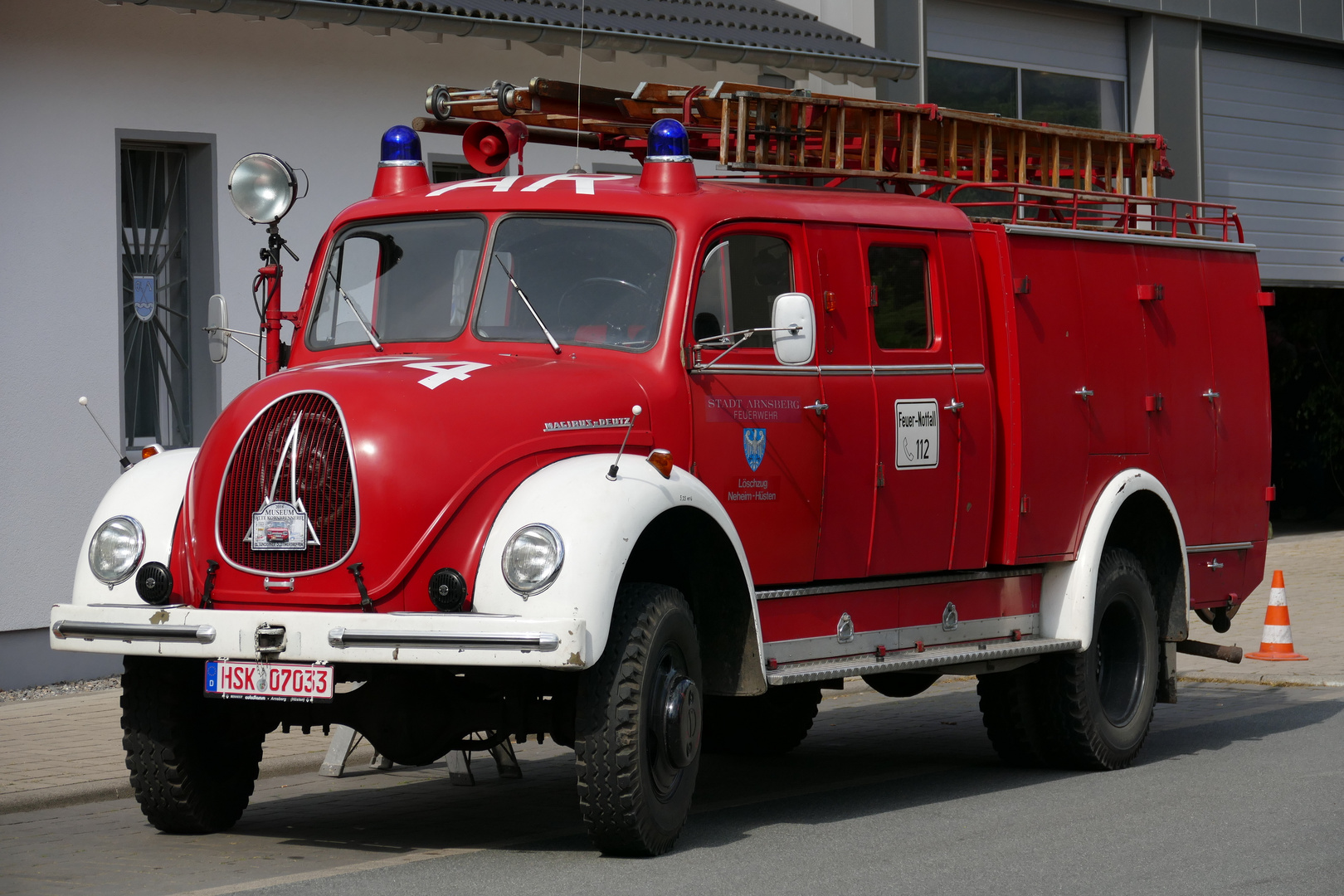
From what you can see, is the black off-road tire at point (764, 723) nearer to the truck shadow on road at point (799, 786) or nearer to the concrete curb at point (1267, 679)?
the truck shadow on road at point (799, 786)

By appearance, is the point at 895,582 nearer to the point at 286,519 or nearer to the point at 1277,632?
the point at 286,519

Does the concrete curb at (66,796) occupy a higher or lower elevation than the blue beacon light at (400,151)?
lower

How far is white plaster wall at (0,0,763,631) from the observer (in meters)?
11.7

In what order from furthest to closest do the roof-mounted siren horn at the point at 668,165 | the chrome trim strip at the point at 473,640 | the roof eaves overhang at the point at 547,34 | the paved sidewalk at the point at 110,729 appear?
the roof eaves overhang at the point at 547,34, the paved sidewalk at the point at 110,729, the roof-mounted siren horn at the point at 668,165, the chrome trim strip at the point at 473,640

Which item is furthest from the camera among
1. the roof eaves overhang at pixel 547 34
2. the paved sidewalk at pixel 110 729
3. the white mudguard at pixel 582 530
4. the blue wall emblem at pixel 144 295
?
the blue wall emblem at pixel 144 295

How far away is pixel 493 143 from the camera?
8.09m

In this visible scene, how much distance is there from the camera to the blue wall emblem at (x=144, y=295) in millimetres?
12492

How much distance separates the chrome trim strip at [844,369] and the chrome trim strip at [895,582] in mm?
867

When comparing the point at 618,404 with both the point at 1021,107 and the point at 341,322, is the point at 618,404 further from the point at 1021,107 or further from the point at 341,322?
the point at 1021,107

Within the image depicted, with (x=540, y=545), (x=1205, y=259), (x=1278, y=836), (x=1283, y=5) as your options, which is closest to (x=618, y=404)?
(x=540, y=545)

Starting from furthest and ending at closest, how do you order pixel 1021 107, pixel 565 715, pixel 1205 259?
pixel 1021 107 < pixel 1205 259 < pixel 565 715

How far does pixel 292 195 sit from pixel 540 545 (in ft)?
9.84

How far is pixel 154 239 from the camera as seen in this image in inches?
498

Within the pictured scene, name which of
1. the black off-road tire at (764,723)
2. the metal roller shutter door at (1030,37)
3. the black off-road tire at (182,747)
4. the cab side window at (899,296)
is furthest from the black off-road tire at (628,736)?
the metal roller shutter door at (1030,37)
